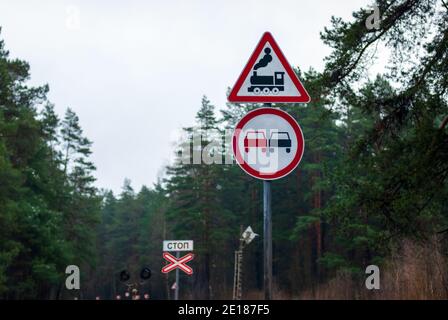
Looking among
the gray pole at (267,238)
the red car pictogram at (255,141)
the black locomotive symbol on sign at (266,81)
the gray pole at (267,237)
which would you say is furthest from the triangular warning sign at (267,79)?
the gray pole at (267,238)

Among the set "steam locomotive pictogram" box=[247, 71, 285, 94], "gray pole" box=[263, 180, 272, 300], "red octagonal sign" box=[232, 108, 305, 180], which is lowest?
"gray pole" box=[263, 180, 272, 300]

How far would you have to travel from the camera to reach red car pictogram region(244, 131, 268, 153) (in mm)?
5980

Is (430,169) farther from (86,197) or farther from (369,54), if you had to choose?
(86,197)

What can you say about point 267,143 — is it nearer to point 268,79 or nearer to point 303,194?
point 268,79

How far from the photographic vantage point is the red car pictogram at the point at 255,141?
5980 millimetres

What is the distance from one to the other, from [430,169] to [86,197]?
63569mm

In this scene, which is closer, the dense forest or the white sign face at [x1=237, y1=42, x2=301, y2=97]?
the white sign face at [x1=237, y1=42, x2=301, y2=97]

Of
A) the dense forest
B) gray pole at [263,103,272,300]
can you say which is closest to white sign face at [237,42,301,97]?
gray pole at [263,103,272,300]

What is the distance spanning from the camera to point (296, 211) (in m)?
64.2

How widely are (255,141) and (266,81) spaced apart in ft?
2.22

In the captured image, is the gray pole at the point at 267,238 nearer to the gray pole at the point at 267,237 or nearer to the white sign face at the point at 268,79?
the gray pole at the point at 267,237

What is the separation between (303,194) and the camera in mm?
62094

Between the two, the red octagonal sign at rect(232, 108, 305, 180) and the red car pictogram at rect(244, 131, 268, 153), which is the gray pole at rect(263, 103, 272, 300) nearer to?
the red octagonal sign at rect(232, 108, 305, 180)
